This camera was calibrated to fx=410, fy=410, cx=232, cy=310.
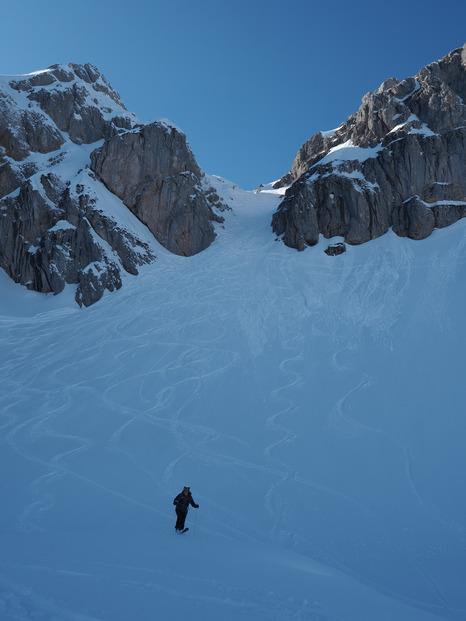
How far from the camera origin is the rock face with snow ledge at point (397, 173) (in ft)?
130

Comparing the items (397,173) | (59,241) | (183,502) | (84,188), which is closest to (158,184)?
(84,188)

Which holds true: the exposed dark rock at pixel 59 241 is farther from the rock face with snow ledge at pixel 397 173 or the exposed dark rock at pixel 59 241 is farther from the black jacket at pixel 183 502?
the black jacket at pixel 183 502

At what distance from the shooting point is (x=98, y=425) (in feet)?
54.6

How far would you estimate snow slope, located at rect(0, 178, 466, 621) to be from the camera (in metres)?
5.69

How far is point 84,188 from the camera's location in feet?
138

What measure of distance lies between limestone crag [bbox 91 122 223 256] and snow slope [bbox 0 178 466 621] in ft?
41.4

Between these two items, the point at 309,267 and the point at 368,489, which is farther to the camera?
the point at 309,267

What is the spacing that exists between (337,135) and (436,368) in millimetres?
43655

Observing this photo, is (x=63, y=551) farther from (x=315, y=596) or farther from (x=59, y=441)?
(x=59, y=441)

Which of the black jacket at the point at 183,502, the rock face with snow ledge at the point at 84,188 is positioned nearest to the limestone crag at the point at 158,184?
the rock face with snow ledge at the point at 84,188

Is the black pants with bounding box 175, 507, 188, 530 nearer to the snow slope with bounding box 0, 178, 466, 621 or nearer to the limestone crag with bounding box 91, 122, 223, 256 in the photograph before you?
the snow slope with bounding box 0, 178, 466, 621

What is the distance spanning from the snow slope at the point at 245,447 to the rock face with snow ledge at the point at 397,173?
19.1 feet

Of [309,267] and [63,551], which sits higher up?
[309,267]

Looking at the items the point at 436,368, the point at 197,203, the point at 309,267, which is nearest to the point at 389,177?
the point at 309,267
